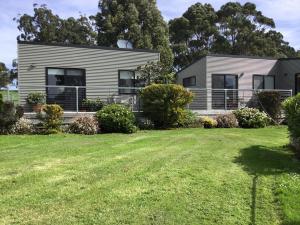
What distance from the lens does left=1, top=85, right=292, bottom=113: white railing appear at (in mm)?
18875

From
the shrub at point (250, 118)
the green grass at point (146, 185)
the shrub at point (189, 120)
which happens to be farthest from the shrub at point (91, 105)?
the green grass at point (146, 185)

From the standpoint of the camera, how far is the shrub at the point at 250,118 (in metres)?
18.9

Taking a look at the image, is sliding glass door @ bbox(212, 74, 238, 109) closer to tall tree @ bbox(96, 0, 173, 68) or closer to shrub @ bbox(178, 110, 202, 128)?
shrub @ bbox(178, 110, 202, 128)

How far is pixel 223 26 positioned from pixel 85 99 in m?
32.9

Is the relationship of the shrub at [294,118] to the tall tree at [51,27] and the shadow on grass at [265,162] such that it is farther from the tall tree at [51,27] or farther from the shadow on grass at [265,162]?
the tall tree at [51,27]

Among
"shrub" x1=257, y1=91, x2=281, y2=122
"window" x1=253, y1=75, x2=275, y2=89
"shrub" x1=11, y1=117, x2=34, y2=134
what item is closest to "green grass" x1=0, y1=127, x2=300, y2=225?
"shrub" x1=11, y1=117, x2=34, y2=134

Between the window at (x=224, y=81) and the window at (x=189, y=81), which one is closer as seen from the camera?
the window at (x=224, y=81)

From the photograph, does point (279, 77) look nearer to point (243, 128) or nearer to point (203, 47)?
point (243, 128)

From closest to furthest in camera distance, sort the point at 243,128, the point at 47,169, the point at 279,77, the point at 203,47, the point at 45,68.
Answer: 1. the point at 47,169
2. the point at 243,128
3. the point at 45,68
4. the point at 279,77
5. the point at 203,47

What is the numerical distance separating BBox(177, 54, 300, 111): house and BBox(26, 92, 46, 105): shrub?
812 centimetres

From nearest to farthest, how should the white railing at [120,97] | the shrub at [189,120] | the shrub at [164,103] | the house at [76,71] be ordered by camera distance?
1. the shrub at [164,103]
2. the shrub at [189,120]
3. the white railing at [120,97]
4. the house at [76,71]

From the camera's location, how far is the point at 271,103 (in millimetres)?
21391

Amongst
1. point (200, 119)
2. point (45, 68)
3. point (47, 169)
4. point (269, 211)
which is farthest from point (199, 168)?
point (45, 68)

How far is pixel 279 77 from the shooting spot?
2688cm
